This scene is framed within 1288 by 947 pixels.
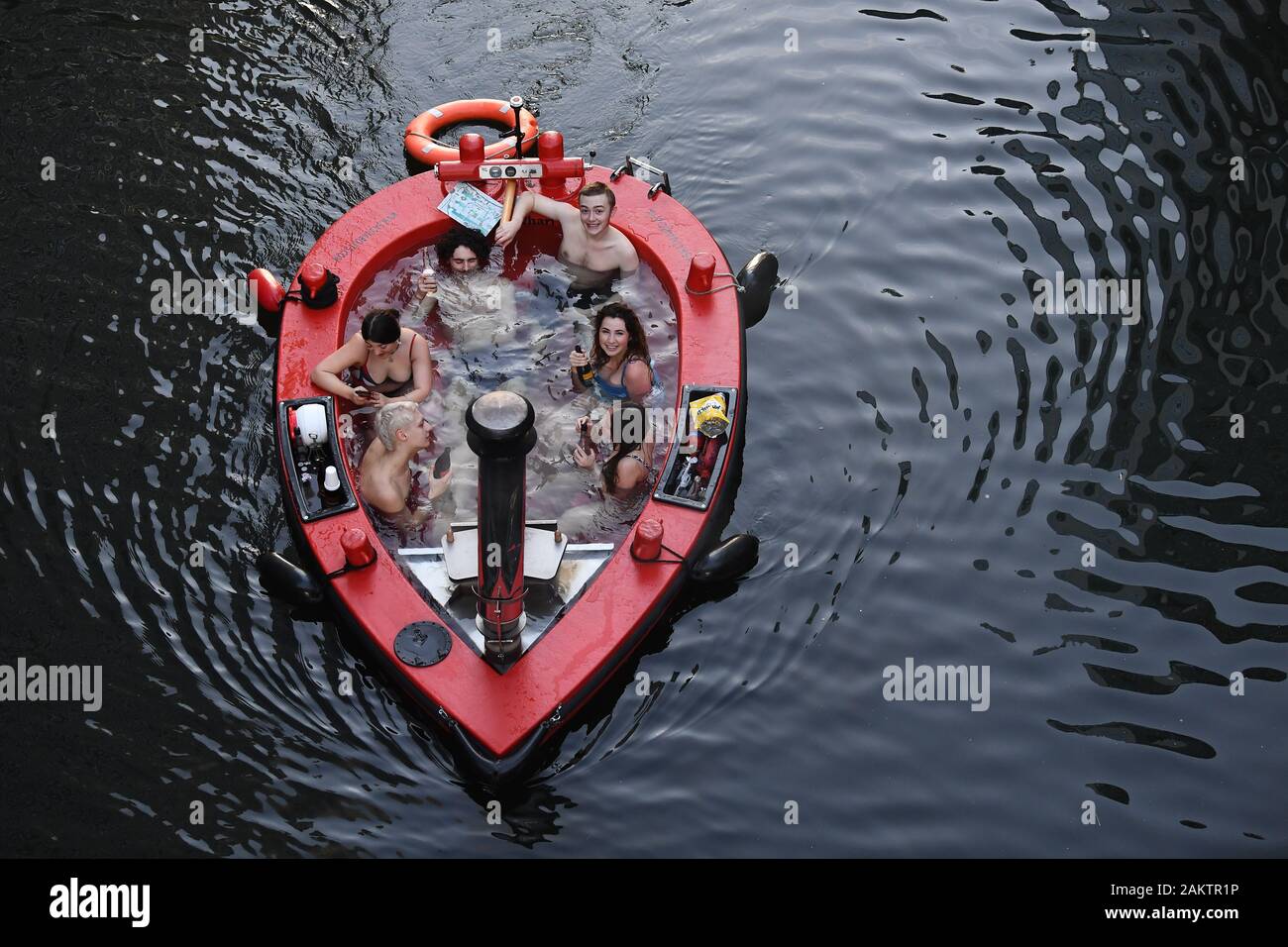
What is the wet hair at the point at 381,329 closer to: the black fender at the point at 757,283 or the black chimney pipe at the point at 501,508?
the black chimney pipe at the point at 501,508

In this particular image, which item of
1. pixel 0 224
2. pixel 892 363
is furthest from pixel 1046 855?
pixel 0 224

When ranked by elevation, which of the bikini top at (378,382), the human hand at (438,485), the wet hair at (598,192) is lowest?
the human hand at (438,485)

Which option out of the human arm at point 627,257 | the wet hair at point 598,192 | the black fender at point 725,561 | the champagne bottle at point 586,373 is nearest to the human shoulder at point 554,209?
the human arm at point 627,257

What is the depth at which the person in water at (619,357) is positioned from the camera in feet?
24.0

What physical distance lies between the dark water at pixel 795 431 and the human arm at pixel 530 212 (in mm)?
1268

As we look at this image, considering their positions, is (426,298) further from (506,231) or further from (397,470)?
(397,470)

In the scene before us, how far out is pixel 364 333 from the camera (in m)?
7.16

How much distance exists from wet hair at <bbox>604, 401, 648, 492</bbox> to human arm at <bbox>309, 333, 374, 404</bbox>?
4.64 ft

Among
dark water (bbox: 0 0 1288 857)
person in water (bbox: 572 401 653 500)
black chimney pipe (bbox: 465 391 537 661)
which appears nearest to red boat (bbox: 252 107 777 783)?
black chimney pipe (bbox: 465 391 537 661)

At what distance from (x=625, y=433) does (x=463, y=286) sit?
1756 millimetres

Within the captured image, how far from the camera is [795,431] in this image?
7938mm

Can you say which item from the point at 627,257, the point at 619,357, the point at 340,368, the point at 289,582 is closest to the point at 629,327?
the point at 619,357

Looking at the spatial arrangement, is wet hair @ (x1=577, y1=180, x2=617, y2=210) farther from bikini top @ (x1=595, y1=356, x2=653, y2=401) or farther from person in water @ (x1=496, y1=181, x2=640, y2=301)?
bikini top @ (x1=595, y1=356, x2=653, y2=401)

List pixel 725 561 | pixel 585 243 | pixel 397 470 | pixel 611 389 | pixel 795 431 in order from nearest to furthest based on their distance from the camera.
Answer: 1. pixel 725 561
2. pixel 397 470
3. pixel 611 389
4. pixel 795 431
5. pixel 585 243
